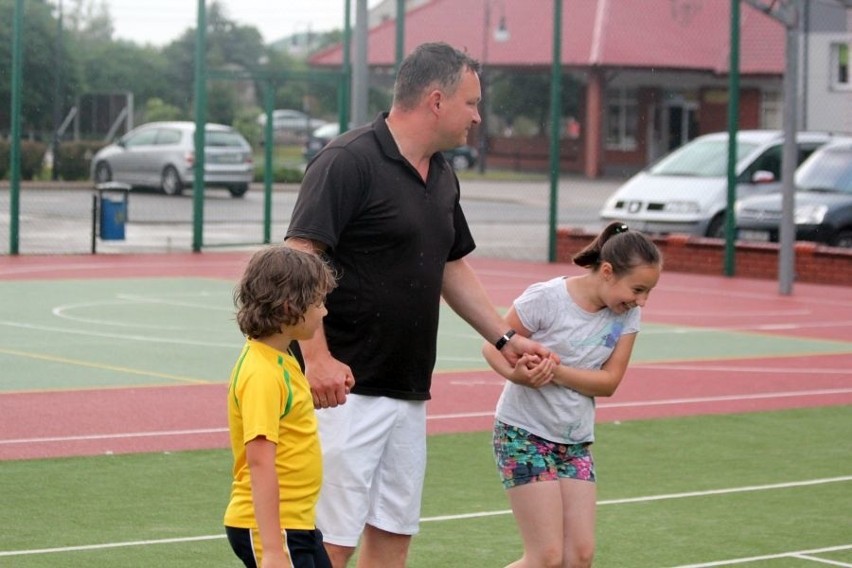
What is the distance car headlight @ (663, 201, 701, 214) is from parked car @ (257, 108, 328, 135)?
23.1ft

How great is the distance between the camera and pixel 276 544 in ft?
15.1

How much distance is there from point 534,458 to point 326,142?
1405 cm

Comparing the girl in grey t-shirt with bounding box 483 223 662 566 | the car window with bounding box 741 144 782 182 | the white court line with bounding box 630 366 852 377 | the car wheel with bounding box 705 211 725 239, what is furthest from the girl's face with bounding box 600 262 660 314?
the car window with bounding box 741 144 782 182

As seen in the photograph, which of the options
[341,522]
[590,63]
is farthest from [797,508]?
[590,63]

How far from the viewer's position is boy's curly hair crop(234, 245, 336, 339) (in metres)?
4.71

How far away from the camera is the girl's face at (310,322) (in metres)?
4.78

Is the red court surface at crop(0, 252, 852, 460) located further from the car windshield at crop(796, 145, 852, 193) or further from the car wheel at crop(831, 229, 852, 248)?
the car windshield at crop(796, 145, 852, 193)

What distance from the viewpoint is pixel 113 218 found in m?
25.7

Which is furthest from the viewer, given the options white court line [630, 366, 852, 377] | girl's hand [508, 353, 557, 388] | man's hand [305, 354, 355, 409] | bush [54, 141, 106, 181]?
bush [54, 141, 106, 181]

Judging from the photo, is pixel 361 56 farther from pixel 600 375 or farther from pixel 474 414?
pixel 600 375

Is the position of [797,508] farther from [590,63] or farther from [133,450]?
[590,63]

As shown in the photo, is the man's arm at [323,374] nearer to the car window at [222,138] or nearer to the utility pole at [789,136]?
the utility pole at [789,136]

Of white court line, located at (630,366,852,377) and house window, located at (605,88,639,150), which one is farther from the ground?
house window, located at (605,88,639,150)

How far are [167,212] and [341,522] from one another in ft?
78.7
